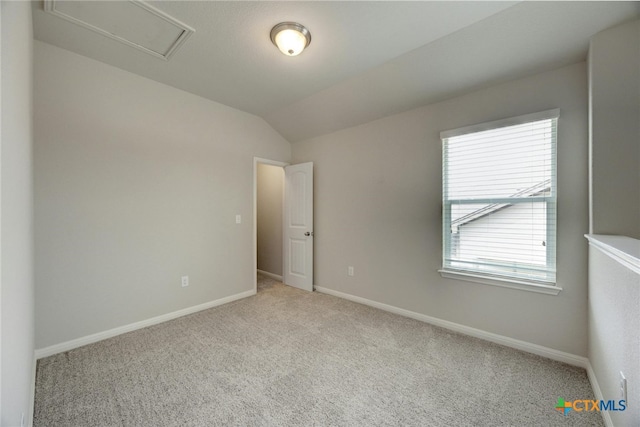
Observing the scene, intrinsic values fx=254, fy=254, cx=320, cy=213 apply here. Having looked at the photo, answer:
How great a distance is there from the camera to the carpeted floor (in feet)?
5.13

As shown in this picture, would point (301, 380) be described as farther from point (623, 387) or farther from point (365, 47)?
point (365, 47)

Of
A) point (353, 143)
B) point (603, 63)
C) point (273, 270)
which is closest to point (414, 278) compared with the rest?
point (353, 143)

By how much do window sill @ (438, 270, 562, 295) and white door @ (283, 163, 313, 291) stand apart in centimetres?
198

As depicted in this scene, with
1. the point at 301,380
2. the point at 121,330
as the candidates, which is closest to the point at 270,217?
the point at 121,330

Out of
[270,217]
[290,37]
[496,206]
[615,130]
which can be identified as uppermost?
[290,37]

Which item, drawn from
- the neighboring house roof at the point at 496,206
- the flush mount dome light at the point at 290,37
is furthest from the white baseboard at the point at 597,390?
the flush mount dome light at the point at 290,37

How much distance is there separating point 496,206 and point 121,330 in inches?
154

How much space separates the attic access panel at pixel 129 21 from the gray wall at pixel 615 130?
305 centimetres

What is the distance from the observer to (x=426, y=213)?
2.87m

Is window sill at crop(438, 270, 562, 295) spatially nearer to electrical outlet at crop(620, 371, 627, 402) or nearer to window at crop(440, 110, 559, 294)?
window at crop(440, 110, 559, 294)

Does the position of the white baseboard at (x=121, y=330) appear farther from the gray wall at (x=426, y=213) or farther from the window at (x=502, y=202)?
the window at (x=502, y=202)

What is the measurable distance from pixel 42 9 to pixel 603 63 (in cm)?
401

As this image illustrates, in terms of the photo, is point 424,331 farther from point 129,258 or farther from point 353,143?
point 129,258

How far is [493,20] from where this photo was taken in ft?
6.12
